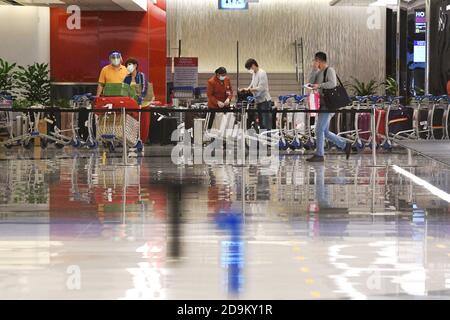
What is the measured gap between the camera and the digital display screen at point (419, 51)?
30797mm

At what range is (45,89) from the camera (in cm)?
2859

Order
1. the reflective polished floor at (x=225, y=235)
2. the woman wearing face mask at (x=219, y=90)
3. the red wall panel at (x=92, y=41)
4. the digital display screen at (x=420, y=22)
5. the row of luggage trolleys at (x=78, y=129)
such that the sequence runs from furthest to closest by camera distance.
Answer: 1. the digital display screen at (x=420, y=22)
2. the red wall panel at (x=92, y=41)
3. the woman wearing face mask at (x=219, y=90)
4. the row of luggage trolleys at (x=78, y=129)
5. the reflective polished floor at (x=225, y=235)

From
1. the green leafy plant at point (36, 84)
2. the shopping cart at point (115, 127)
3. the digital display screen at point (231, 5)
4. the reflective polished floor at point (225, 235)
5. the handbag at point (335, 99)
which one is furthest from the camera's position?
the digital display screen at point (231, 5)

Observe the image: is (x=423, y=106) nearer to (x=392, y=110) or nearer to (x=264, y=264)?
(x=392, y=110)

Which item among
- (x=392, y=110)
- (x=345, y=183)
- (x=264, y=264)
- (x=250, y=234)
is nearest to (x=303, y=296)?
(x=264, y=264)

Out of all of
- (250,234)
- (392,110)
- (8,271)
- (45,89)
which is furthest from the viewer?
(45,89)

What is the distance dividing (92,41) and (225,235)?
20.8 m

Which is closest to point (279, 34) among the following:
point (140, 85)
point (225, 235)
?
point (140, 85)

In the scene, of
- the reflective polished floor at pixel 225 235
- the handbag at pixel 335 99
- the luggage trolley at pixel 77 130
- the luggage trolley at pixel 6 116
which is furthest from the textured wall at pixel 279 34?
the reflective polished floor at pixel 225 235

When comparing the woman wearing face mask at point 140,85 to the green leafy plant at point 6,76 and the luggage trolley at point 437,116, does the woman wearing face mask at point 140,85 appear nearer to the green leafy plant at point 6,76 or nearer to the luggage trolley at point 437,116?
the green leafy plant at point 6,76

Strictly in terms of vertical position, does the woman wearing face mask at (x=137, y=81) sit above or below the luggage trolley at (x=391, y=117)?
above

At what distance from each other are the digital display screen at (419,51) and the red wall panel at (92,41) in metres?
7.07

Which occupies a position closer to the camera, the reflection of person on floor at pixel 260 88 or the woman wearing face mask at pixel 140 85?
the woman wearing face mask at pixel 140 85

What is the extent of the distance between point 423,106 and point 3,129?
906 cm
